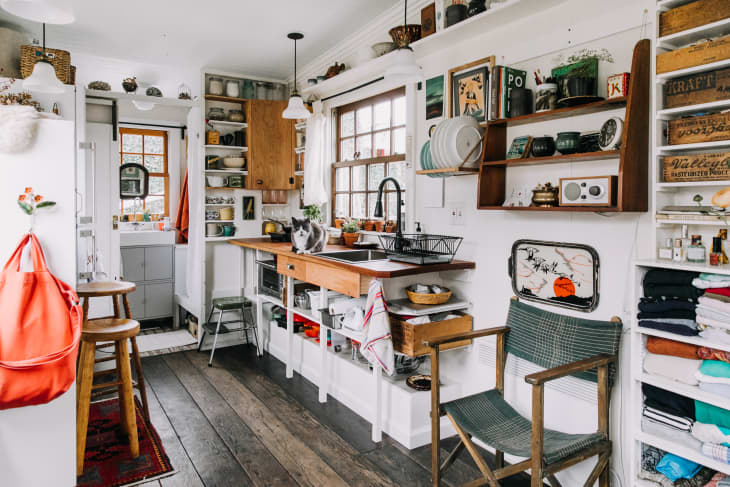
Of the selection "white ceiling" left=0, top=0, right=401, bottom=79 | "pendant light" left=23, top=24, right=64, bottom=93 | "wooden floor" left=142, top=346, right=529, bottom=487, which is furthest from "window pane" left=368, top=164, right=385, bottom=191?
"pendant light" left=23, top=24, right=64, bottom=93

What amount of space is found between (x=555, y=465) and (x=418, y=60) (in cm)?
263

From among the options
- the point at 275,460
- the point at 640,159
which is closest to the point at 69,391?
the point at 275,460

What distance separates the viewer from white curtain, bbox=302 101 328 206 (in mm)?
4656

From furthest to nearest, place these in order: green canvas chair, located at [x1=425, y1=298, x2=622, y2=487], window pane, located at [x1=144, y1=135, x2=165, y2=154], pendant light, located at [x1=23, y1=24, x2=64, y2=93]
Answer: window pane, located at [x1=144, y1=135, x2=165, y2=154]
pendant light, located at [x1=23, y1=24, x2=64, y2=93]
green canvas chair, located at [x1=425, y1=298, x2=622, y2=487]

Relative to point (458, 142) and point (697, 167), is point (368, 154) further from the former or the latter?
point (697, 167)

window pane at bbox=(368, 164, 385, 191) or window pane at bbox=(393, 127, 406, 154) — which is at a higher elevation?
window pane at bbox=(393, 127, 406, 154)

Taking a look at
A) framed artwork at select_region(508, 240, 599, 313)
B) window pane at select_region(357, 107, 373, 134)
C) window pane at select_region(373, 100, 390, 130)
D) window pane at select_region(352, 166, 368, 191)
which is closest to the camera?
framed artwork at select_region(508, 240, 599, 313)

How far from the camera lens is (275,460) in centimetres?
270

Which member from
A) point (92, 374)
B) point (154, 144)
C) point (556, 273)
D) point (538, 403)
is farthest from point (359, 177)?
point (154, 144)

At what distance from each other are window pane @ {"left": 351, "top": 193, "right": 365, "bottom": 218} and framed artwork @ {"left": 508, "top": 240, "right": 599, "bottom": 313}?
1.84 meters

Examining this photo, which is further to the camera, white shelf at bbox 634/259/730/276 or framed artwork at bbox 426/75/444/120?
framed artwork at bbox 426/75/444/120

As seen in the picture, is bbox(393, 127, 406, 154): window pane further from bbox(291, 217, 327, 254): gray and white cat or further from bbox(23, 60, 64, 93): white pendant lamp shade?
bbox(23, 60, 64, 93): white pendant lamp shade

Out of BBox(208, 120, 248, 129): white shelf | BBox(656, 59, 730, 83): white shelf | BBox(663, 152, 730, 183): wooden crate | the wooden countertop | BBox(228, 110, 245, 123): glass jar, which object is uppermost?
BBox(228, 110, 245, 123): glass jar

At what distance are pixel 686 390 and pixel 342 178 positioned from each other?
133 inches
